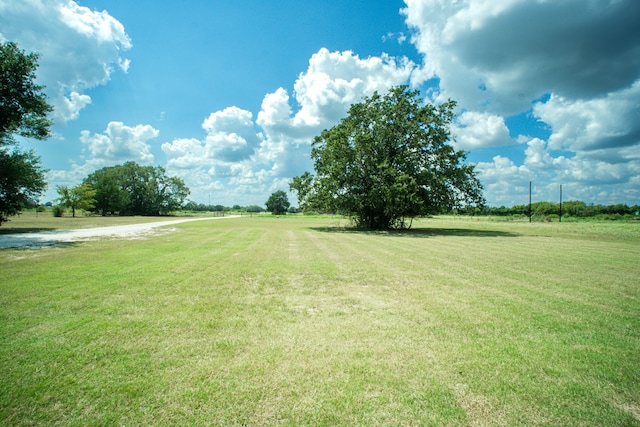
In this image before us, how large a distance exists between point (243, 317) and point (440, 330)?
3.34 meters

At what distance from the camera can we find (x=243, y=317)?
4754 millimetres

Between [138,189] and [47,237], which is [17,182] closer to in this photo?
[47,237]

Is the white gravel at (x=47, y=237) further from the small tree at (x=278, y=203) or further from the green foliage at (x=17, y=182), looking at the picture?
the small tree at (x=278, y=203)

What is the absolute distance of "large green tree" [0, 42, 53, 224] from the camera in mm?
18359

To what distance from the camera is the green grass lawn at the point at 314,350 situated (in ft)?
8.47

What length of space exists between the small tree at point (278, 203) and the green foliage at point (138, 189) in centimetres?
5531

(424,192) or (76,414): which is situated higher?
(424,192)

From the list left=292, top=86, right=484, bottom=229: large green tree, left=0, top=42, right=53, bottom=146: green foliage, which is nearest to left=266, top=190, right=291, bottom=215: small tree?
left=292, top=86, right=484, bottom=229: large green tree

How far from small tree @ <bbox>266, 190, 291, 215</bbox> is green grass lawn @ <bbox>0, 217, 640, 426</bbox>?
131 m

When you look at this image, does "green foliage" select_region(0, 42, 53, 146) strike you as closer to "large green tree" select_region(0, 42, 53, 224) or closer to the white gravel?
"large green tree" select_region(0, 42, 53, 224)

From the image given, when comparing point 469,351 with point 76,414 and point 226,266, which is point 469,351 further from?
point 226,266

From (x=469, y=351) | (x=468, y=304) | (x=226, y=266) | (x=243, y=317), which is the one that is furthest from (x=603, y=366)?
(x=226, y=266)

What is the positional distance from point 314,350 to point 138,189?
93068mm

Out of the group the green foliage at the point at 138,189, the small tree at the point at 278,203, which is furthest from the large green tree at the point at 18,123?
the small tree at the point at 278,203
